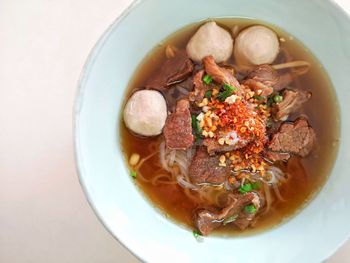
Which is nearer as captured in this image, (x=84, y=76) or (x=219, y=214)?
(x=84, y=76)

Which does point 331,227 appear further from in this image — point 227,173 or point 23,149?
point 23,149

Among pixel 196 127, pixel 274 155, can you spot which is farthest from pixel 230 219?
pixel 196 127

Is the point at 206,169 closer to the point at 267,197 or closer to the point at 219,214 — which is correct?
the point at 219,214

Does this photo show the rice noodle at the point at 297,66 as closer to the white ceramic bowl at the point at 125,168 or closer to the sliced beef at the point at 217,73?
the white ceramic bowl at the point at 125,168

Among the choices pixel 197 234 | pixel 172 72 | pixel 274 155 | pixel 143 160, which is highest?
pixel 172 72

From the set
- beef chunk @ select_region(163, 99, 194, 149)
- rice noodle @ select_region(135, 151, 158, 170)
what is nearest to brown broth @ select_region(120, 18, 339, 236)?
rice noodle @ select_region(135, 151, 158, 170)

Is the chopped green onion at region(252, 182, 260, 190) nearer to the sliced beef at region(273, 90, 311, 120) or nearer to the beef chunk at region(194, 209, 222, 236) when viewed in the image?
the beef chunk at region(194, 209, 222, 236)
